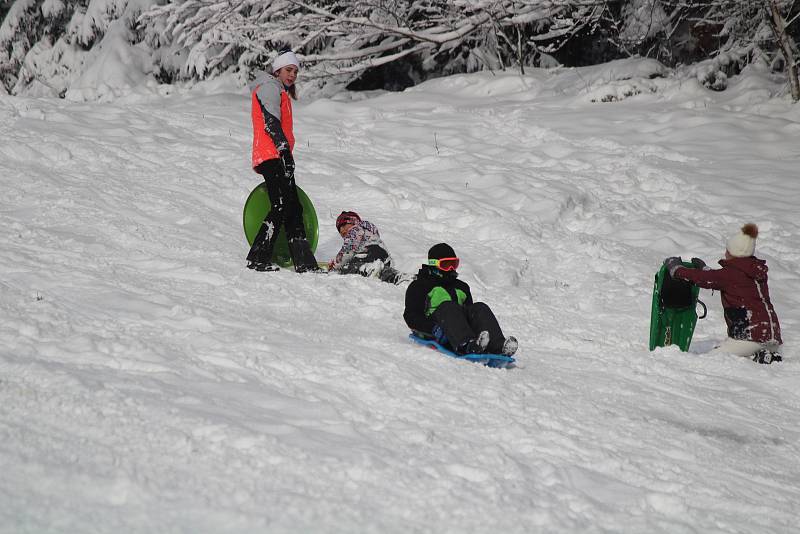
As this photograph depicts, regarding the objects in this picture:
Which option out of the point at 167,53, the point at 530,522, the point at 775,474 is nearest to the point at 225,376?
the point at 530,522

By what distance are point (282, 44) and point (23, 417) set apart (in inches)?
488

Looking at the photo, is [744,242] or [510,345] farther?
[744,242]

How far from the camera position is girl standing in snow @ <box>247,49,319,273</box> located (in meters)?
6.57

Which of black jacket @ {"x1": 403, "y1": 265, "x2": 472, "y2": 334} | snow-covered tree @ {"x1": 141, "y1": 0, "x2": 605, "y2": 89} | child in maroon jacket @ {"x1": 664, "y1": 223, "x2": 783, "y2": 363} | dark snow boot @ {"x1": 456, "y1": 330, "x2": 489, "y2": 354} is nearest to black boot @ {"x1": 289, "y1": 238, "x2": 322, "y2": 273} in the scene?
black jacket @ {"x1": 403, "y1": 265, "x2": 472, "y2": 334}

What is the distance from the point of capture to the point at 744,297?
231 inches

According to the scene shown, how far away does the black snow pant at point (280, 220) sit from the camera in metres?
6.67

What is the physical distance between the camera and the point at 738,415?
14.9 ft

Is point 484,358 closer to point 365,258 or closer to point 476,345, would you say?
point 476,345

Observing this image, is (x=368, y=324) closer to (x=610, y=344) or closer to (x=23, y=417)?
(x=610, y=344)

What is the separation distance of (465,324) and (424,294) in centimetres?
47

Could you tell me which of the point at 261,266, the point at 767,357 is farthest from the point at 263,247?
the point at 767,357

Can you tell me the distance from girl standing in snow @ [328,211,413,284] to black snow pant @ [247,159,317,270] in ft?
0.97

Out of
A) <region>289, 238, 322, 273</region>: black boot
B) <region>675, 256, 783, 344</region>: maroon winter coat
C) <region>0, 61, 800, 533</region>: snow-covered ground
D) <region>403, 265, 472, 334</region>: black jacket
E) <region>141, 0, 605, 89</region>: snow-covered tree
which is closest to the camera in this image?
<region>0, 61, 800, 533</region>: snow-covered ground

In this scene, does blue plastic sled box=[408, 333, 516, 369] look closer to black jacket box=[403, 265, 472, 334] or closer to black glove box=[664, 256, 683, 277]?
black jacket box=[403, 265, 472, 334]
